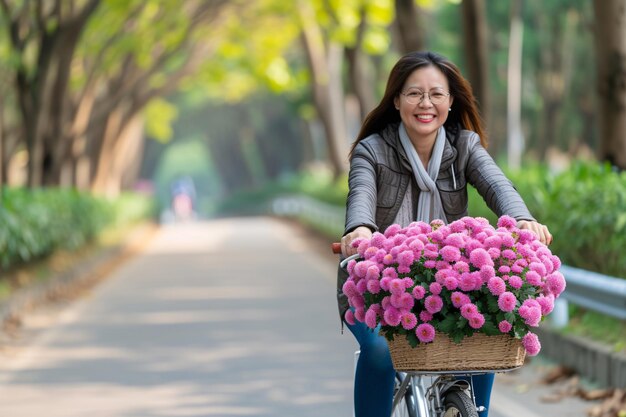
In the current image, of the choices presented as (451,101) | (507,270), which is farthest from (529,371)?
(507,270)

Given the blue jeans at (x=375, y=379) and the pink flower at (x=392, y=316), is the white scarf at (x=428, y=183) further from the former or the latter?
the pink flower at (x=392, y=316)

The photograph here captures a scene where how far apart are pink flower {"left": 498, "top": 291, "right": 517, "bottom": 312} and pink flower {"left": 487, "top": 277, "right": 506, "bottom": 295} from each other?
0.10 ft

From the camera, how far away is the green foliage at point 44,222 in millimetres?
15156

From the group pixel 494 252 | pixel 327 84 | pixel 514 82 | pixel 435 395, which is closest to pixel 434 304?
pixel 494 252

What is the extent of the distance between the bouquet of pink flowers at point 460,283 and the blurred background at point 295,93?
4958 mm

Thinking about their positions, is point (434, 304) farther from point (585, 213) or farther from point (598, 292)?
point (585, 213)

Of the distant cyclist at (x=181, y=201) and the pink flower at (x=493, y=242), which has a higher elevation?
the distant cyclist at (x=181, y=201)

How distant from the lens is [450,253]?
461 cm

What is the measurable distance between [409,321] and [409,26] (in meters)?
15.7

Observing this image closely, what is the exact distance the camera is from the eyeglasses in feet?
17.4

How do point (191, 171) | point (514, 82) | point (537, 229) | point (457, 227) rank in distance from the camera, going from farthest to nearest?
point (191, 171) → point (514, 82) → point (537, 229) → point (457, 227)

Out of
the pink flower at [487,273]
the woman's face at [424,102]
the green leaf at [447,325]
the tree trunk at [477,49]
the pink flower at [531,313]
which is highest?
the tree trunk at [477,49]

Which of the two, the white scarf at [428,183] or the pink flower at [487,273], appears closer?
the pink flower at [487,273]

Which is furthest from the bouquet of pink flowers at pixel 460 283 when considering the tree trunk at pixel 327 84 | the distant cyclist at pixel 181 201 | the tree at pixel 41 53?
the distant cyclist at pixel 181 201
